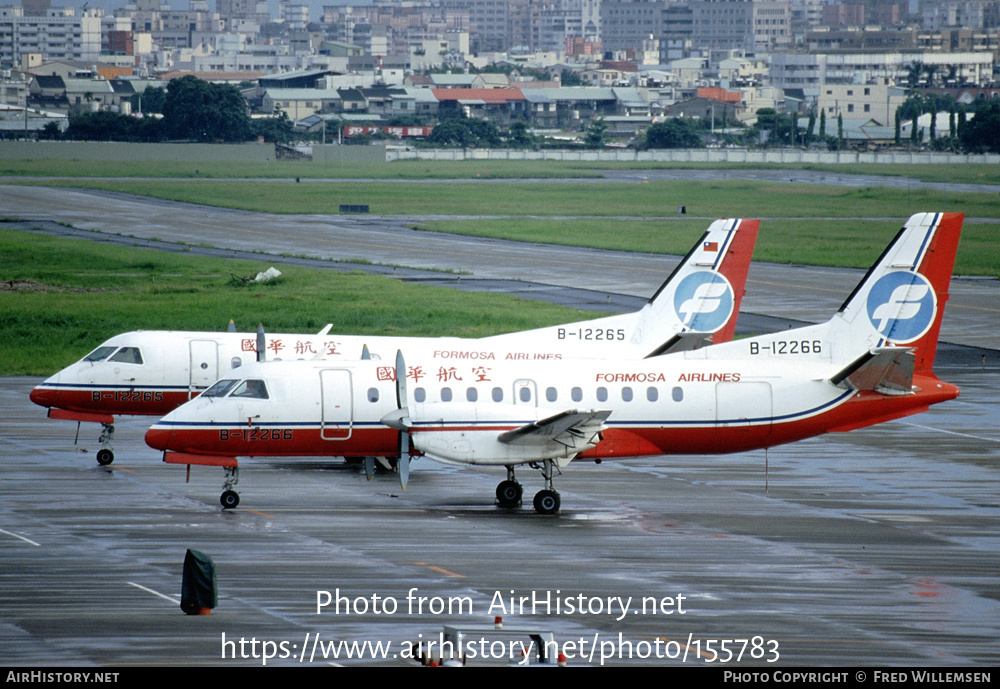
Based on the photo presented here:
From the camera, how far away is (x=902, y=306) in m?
30.9

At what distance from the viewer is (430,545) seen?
24938mm

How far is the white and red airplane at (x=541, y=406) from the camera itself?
27.9m

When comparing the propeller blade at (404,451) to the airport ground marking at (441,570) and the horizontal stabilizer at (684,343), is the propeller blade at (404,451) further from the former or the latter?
the horizontal stabilizer at (684,343)

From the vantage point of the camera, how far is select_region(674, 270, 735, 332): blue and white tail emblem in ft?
120

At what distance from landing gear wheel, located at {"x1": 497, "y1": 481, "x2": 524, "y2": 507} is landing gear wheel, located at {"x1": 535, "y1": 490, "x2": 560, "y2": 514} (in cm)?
84

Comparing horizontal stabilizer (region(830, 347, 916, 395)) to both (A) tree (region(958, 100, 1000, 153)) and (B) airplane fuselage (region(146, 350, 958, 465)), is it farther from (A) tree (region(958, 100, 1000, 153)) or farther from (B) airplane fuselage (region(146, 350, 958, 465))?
(A) tree (region(958, 100, 1000, 153))

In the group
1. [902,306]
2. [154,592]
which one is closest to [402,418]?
[154,592]

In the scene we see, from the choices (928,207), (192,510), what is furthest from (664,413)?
(928,207)

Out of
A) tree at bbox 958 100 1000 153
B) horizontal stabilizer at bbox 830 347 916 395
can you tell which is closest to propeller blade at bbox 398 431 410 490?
horizontal stabilizer at bbox 830 347 916 395

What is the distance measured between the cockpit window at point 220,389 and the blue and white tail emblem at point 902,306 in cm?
1474

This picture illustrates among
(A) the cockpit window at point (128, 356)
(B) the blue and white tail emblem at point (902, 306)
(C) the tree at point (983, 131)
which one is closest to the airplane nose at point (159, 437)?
(A) the cockpit window at point (128, 356)

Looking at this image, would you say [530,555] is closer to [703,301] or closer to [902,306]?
[902,306]

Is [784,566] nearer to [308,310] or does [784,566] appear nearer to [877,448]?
[877,448]
